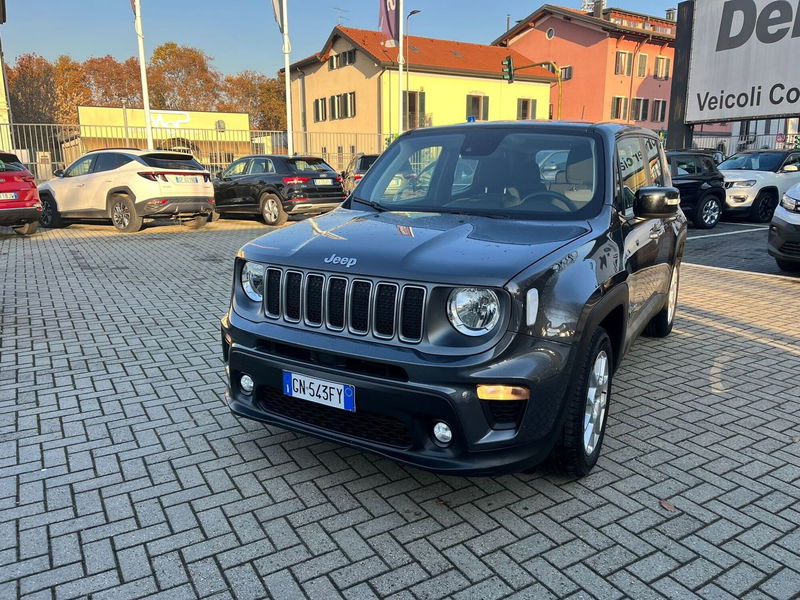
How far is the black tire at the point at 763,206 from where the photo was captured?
569 inches

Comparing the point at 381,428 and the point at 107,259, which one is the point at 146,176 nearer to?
the point at 107,259

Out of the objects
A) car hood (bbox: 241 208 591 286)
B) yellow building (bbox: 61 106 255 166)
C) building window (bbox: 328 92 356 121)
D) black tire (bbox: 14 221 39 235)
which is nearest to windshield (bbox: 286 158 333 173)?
black tire (bbox: 14 221 39 235)

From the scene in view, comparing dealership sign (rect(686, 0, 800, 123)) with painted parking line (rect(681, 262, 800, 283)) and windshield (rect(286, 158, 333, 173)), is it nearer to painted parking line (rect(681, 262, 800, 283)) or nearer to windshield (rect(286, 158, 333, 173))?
painted parking line (rect(681, 262, 800, 283))

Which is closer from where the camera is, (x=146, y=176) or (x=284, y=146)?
(x=146, y=176)

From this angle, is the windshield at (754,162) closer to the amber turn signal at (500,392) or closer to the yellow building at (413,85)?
the amber turn signal at (500,392)

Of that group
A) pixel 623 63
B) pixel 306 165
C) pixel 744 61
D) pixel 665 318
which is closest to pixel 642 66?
pixel 623 63

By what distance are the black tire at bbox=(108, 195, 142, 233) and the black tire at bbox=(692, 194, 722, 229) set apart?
12.1 m

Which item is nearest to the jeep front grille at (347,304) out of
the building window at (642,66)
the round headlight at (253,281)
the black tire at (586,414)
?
the round headlight at (253,281)

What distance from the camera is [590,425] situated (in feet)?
10.8

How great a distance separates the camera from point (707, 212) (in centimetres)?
1382

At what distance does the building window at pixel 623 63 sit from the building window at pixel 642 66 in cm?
109

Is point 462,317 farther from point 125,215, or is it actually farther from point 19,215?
point 125,215

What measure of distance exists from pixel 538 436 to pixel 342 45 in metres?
41.1

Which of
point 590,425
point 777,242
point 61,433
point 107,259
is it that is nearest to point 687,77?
point 777,242
